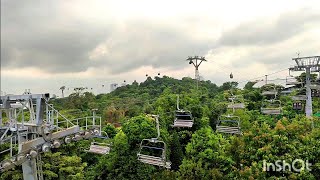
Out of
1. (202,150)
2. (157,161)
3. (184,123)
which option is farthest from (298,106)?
(157,161)

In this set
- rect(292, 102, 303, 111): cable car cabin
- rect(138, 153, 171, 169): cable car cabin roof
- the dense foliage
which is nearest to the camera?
rect(138, 153, 171, 169): cable car cabin roof

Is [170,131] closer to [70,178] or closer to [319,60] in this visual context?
[70,178]

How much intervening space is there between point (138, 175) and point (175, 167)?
4.45 m

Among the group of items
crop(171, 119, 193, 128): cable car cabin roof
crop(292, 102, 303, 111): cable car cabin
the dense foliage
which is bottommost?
the dense foliage

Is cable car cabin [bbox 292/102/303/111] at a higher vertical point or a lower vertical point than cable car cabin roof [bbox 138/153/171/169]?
higher

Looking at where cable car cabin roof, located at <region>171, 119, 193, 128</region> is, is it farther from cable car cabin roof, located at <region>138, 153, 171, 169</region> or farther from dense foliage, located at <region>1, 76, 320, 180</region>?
cable car cabin roof, located at <region>138, 153, 171, 169</region>

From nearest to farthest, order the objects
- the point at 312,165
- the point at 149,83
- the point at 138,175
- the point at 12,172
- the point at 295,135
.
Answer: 1. the point at 312,165
2. the point at 295,135
3. the point at 12,172
4. the point at 138,175
5. the point at 149,83

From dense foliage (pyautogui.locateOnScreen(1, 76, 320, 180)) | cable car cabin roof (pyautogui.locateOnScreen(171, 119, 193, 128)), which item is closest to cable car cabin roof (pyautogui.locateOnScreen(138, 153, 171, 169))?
cable car cabin roof (pyautogui.locateOnScreen(171, 119, 193, 128))

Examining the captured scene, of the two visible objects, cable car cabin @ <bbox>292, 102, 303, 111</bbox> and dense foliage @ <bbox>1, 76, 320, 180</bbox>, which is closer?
dense foliage @ <bbox>1, 76, 320, 180</bbox>

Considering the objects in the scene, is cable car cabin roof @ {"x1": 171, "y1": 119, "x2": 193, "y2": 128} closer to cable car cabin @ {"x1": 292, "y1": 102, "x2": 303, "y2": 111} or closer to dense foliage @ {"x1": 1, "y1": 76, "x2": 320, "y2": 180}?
dense foliage @ {"x1": 1, "y1": 76, "x2": 320, "y2": 180}

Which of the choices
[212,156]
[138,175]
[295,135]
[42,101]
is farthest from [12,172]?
[295,135]

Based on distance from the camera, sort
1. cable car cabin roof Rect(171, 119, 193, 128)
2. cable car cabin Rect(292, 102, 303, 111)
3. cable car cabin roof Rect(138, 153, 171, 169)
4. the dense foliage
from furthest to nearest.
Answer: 1. cable car cabin Rect(292, 102, 303, 111)
2. cable car cabin roof Rect(171, 119, 193, 128)
3. the dense foliage
4. cable car cabin roof Rect(138, 153, 171, 169)

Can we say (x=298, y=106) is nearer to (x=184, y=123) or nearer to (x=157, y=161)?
(x=184, y=123)

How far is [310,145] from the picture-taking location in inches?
544
